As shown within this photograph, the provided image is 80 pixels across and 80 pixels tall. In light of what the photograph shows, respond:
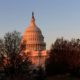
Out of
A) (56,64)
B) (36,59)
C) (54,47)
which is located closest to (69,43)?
(54,47)

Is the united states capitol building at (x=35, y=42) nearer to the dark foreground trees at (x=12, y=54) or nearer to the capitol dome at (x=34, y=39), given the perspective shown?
the capitol dome at (x=34, y=39)

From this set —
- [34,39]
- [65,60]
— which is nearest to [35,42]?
[34,39]

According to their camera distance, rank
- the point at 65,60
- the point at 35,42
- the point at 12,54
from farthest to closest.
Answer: the point at 35,42 → the point at 65,60 → the point at 12,54

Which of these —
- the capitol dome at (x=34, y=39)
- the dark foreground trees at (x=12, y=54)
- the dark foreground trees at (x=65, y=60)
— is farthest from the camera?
the capitol dome at (x=34, y=39)

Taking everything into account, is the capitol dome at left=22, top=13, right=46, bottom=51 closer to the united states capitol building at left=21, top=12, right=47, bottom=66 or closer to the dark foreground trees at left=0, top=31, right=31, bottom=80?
the united states capitol building at left=21, top=12, right=47, bottom=66

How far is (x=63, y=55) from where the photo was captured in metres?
70.2

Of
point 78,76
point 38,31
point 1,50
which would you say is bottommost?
point 78,76

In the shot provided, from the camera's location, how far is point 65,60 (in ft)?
226

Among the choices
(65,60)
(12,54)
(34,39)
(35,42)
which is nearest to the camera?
(12,54)

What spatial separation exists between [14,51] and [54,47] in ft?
56.2

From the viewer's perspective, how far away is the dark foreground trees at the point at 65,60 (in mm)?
66463

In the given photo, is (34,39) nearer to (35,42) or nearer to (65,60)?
(35,42)

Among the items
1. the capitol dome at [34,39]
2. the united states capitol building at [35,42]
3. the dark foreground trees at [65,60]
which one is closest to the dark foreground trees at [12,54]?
the dark foreground trees at [65,60]

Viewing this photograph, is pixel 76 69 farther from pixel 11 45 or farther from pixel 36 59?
pixel 36 59
